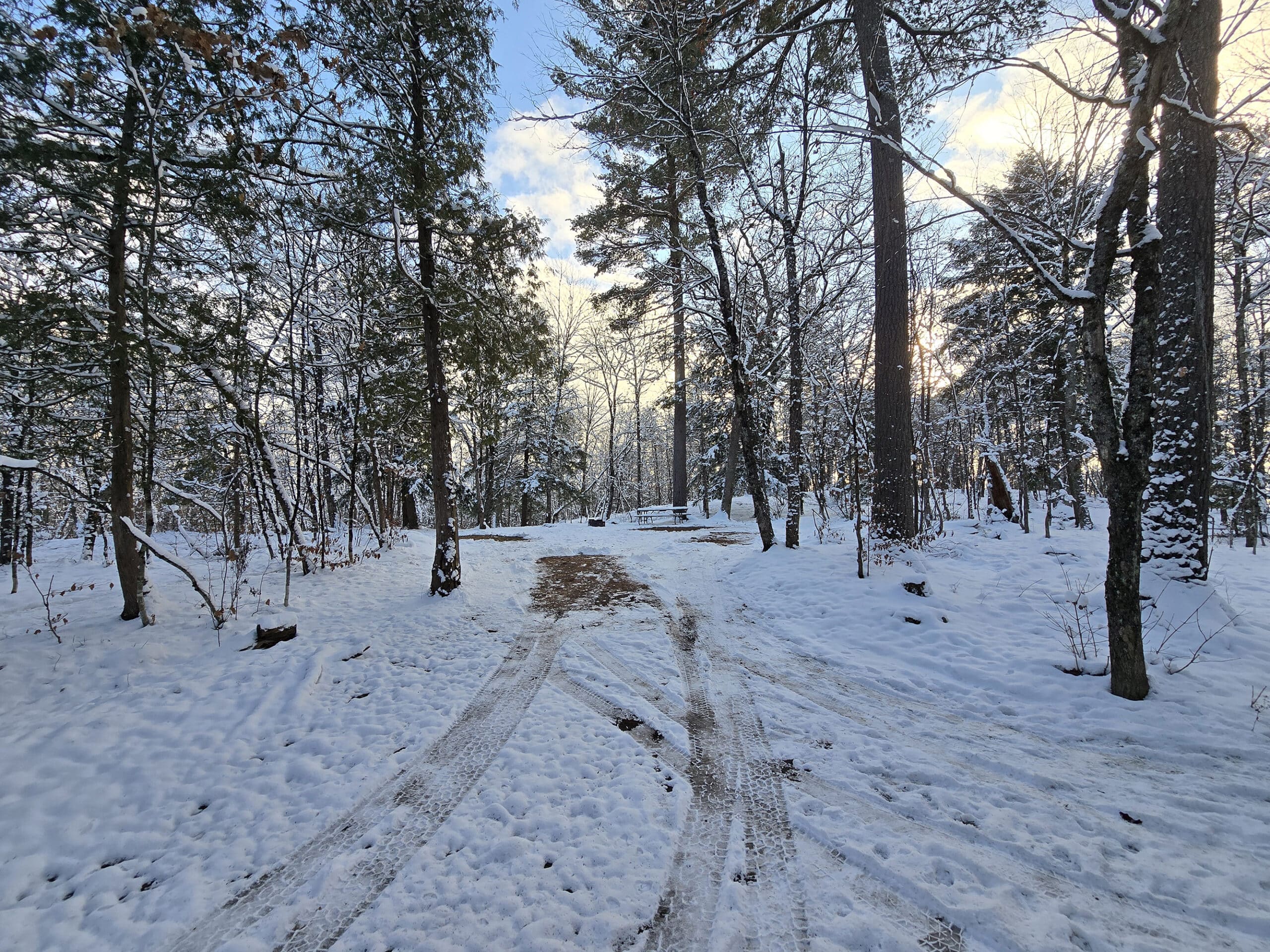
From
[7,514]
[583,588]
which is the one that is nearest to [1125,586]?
[583,588]

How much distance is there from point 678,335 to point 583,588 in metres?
9.19

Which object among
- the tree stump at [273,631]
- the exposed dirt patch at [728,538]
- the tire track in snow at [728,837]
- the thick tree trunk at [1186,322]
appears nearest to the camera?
the tire track in snow at [728,837]

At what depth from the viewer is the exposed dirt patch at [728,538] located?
1109 cm

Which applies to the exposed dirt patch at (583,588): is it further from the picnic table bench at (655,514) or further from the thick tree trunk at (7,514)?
the thick tree trunk at (7,514)

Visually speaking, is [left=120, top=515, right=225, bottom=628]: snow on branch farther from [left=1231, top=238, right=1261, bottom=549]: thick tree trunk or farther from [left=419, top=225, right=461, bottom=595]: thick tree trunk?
[left=1231, top=238, right=1261, bottom=549]: thick tree trunk

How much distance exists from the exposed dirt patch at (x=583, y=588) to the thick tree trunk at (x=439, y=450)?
4.57ft

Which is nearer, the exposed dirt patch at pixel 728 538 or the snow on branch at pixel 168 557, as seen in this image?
the snow on branch at pixel 168 557

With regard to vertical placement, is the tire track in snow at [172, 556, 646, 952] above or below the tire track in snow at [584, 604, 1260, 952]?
below

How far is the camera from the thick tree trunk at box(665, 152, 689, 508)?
10305 millimetres

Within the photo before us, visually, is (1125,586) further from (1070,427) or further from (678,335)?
(1070,427)

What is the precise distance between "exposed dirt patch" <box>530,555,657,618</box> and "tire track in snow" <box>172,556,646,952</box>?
7.90 feet

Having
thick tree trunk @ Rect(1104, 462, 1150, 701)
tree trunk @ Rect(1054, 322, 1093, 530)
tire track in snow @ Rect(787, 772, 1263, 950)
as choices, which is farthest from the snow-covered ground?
tree trunk @ Rect(1054, 322, 1093, 530)

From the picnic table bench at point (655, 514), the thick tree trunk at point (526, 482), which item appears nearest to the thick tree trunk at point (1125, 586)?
the picnic table bench at point (655, 514)

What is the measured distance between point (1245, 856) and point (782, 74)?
387 inches
